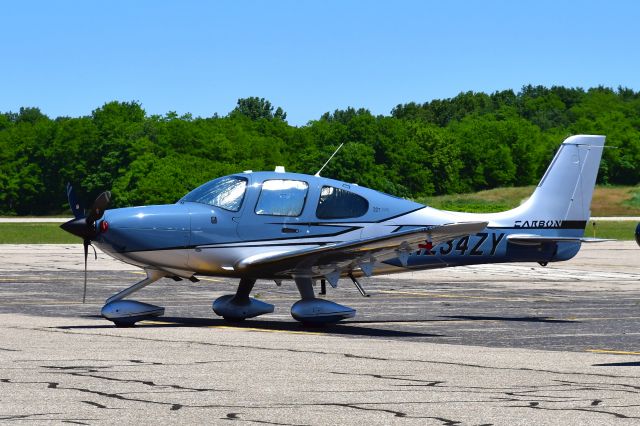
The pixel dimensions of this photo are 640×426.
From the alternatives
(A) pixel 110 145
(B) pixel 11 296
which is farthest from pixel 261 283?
(A) pixel 110 145

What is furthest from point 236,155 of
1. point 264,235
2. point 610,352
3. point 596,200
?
point 610,352

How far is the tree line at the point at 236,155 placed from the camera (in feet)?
463

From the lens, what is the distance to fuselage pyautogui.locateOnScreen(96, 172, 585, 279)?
728 inches

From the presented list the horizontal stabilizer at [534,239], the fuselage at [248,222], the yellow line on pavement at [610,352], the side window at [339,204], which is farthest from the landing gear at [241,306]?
the yellow line on pavement at [610,352]

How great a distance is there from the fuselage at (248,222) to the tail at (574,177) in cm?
349

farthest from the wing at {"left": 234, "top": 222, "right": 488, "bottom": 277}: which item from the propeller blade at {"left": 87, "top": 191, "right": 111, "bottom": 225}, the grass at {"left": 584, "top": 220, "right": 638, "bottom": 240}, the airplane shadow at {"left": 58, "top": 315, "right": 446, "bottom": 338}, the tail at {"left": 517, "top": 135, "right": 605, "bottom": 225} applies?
the grass at {"left": 584, "top": 220, "right": 638, "bottom": 240}

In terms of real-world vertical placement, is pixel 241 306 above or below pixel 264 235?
below

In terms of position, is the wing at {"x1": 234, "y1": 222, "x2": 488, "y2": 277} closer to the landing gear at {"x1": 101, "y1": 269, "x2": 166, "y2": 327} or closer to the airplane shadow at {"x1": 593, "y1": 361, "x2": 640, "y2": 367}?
the landing gear at {"x1": 101, "y1": 269, "x2": 166, "y2": 327}

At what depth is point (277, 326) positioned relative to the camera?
19.2 metres

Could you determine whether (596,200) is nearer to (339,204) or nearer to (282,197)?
(339,204)

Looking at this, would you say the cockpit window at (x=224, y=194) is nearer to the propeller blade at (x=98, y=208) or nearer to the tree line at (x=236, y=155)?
the propeller blade at (x=98, y=208)

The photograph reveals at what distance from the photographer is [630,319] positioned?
21172 millimetres

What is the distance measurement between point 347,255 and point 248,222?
168cm

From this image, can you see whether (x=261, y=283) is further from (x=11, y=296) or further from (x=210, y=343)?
(x=210, y=343)
